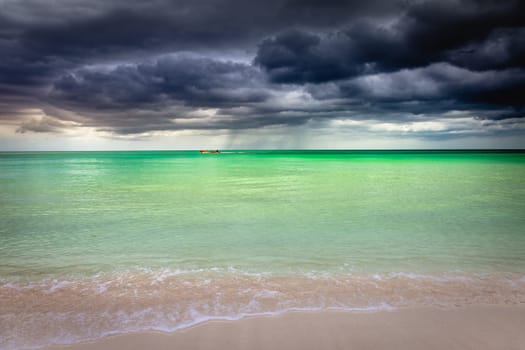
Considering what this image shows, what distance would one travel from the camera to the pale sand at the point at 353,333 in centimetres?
425

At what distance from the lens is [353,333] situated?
4512mm

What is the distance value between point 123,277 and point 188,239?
10.1 feet

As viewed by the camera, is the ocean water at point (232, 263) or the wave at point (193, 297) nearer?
the wave at point (193, 297)

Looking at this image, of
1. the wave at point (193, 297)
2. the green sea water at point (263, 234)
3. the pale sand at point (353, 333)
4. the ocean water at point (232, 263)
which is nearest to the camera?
the pale sand at point (353, 333)

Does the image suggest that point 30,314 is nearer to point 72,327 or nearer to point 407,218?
point 72,327

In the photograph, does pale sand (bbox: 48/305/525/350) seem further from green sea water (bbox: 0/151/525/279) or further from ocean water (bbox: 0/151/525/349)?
green sea water (bbox: 0/151/525/279)

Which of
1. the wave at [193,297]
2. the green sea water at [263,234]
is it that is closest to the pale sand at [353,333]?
the wave at [193,297]

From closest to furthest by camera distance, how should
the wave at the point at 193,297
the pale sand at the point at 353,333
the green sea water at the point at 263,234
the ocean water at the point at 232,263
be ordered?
the pale sand at the point at 353,333 → the wave at the point at 193,297 → the ocean water at the point at 232,263 → the green sea water at the point at 263,234

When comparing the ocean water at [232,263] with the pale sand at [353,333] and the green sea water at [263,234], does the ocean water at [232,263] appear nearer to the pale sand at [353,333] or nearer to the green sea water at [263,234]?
the green sea water at [263,234]

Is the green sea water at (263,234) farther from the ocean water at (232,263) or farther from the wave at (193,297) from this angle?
the wave at (193,297)

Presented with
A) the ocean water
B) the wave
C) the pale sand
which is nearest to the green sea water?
the ocean water

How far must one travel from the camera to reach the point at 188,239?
31.6 ft

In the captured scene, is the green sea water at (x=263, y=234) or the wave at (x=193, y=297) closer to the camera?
the wave at (x=193, y=297)

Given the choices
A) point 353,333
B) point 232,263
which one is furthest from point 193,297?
point 353,333
